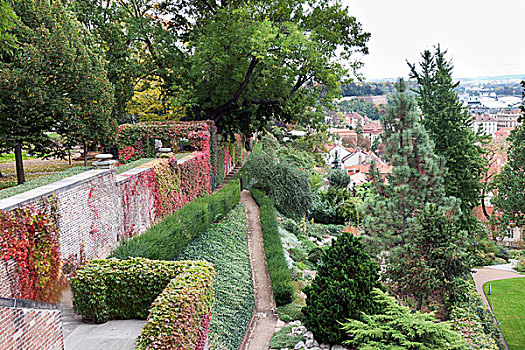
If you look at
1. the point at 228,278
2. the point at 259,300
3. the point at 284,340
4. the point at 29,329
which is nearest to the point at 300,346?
the point at 284,340

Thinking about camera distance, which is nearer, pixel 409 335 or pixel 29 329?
pixel 29 329

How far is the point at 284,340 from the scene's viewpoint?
29.9 ft

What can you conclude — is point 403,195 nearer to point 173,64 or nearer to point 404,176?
point 404,176

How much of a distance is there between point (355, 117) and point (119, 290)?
473 feet

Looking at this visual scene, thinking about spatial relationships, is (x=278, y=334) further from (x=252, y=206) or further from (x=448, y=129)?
(x=448, y=129)

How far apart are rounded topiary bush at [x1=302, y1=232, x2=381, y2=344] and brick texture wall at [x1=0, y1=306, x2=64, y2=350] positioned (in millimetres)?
5917

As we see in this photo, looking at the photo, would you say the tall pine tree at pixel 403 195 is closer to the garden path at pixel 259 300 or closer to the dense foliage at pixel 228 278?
the garden path at pixel 259 300

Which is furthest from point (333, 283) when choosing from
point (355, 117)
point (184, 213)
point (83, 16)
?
point (355, 117)

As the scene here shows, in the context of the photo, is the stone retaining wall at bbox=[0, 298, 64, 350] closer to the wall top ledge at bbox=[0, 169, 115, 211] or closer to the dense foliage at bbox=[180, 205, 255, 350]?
the wall top ledge at bbox=[0, 169, 115, 211]

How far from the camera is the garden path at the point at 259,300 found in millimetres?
9445

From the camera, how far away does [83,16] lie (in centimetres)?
1889

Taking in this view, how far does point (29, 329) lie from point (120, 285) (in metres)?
2.89

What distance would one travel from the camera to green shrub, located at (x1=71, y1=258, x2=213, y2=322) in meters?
6.34

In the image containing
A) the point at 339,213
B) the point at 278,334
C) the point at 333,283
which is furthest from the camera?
the point at 339,213
